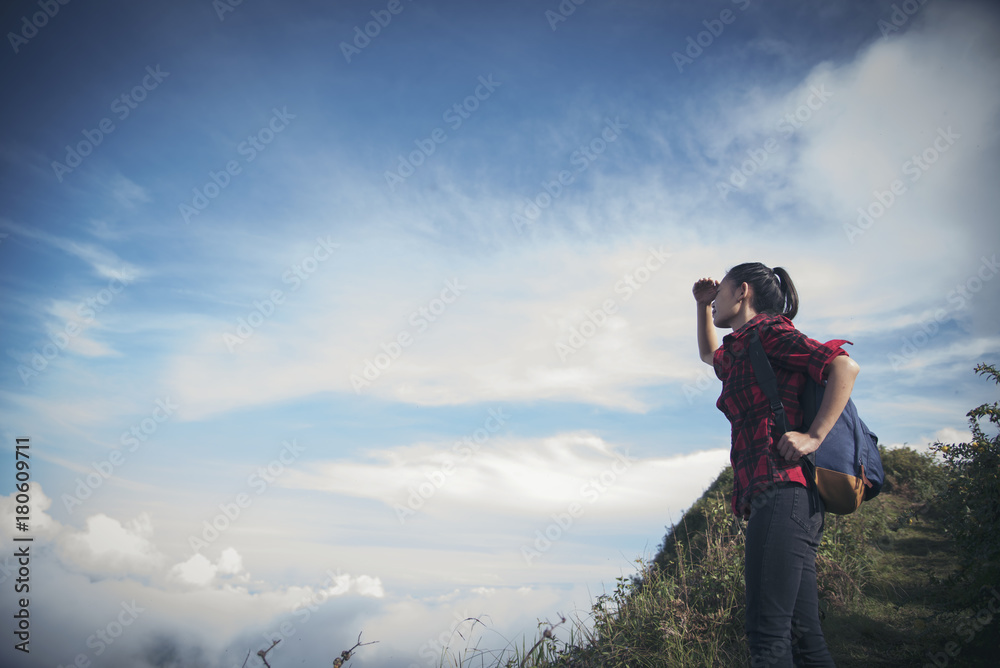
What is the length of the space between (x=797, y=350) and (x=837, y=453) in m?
0.49

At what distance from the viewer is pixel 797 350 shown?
2.71 m

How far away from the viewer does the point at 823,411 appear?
102 inches

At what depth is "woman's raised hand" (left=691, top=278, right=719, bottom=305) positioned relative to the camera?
3605mm

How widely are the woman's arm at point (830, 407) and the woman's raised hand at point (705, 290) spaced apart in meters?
1.11

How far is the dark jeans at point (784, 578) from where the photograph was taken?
244 cm

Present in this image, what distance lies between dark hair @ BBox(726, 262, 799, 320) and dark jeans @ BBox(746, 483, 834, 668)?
3.26ft

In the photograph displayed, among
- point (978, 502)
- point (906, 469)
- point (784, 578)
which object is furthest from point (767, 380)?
point (906, 469)

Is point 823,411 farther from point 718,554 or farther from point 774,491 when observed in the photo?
point 718,554

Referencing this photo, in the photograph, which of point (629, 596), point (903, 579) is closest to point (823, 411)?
point (629, 596)

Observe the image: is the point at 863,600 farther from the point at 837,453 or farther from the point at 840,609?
the point at 837,453

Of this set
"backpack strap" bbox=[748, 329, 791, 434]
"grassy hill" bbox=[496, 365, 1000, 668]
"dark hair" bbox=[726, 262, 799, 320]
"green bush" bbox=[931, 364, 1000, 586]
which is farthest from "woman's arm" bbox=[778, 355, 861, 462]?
"green bush" bbox=[931, 364, 1000, 586]

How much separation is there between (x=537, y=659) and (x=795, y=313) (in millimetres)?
3511

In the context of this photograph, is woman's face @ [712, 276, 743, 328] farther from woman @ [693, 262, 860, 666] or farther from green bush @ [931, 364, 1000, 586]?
green bush @ [931, 364, 1000, 586]

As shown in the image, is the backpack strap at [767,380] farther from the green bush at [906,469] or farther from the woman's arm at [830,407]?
the green bush at [906,469]
